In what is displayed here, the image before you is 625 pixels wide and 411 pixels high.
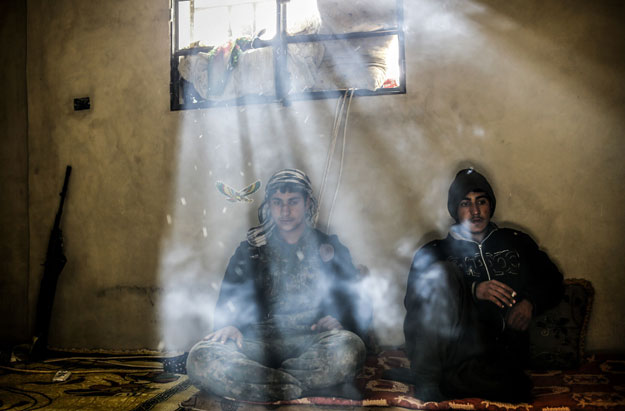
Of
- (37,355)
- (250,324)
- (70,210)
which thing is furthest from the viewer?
(70,210)

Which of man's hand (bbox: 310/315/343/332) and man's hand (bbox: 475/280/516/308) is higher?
man's hand (bbox: 475/280/516/308)

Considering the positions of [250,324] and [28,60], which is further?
[28,60]

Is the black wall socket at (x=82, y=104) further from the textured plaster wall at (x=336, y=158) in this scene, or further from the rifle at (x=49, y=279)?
the rifle at (x=49, y=279)

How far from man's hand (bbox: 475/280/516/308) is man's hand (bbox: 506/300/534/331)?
5 cm

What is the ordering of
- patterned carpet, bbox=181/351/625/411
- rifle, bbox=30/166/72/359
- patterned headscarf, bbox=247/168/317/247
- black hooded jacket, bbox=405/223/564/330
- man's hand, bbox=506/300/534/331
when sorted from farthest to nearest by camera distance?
rifle, bbox=30/166/72/359, patterned headscarf, bbox=247/168/317/247, black hooded jacket, bbox=405/223/564/330, man's hand, bbox=506/300/534/331, patterned carpet, bbox=181/351/625/411

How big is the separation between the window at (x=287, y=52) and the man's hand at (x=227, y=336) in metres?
1.79

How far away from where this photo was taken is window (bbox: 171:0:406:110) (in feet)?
11.4

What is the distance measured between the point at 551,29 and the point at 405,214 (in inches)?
66.4

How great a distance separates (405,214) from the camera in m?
3.40

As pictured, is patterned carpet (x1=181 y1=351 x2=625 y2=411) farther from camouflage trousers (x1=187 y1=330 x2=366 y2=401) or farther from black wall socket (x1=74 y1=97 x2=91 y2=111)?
black wall socket (x1=74 y1=97 x2=91 y2=111)

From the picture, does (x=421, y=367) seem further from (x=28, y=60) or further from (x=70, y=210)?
(x=28, y=60)

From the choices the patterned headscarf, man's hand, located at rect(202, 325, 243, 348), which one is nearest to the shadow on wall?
the patterned headscarf

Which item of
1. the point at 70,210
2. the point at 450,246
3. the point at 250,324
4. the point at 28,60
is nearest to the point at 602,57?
the point at 450,246

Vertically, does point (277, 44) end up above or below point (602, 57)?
above
